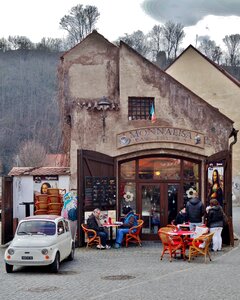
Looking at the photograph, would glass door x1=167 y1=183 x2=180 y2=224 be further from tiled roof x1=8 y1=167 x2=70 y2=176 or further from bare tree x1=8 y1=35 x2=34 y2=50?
bare tree x1=8 y1=35 x2=34 y2=50

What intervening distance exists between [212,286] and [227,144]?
36.3 ft

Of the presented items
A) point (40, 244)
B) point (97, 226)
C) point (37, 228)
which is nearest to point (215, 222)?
point (97, 226)

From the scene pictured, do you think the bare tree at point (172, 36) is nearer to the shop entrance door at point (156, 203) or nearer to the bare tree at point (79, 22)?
the bare tree at point (79, 22)

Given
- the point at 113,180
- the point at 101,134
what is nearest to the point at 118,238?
the point at 113,180

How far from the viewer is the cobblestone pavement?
13391mm

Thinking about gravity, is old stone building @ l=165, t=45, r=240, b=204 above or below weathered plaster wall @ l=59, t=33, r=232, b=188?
above

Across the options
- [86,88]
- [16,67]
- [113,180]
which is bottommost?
[113,180]

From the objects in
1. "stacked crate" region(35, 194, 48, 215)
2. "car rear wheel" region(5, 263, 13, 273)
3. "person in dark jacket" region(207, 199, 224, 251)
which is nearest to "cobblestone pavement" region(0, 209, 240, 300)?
"car rear wheel" region(5, 263, 13, 273)

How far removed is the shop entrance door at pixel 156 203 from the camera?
81.0 feet

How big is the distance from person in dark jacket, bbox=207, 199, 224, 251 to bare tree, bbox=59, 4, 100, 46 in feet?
320

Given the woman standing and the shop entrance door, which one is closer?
the woman standing

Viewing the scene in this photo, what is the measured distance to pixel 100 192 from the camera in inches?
917

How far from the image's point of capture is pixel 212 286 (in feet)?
46.6

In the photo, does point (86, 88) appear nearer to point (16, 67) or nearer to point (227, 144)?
point (227, 144)
